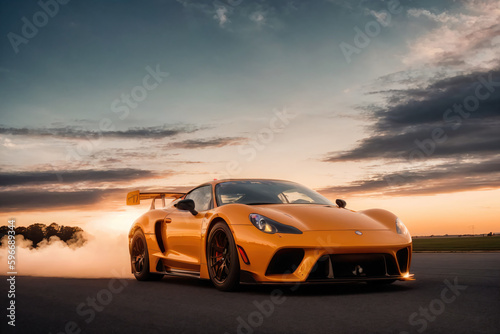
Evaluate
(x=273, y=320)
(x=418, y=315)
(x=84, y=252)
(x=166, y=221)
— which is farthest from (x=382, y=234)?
(x=84, y=252)

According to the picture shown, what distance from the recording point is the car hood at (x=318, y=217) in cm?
613

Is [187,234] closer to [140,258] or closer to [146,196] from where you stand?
[140,258]

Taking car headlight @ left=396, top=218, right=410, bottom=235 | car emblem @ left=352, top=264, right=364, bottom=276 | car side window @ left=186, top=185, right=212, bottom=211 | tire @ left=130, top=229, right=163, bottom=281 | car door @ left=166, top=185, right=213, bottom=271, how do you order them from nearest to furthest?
car emblem @ left=352, top=264, right=364, bottom=276
car headlight @ left=396, top=218, right=410, bottom=235
car door @ left=166, top=185, right=213, bottom=271
car side window @ left=186, top=185, right=212, bottom=211
tire @ left=130, top=229, right=163, bottom=281

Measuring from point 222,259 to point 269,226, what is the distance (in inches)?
32.6

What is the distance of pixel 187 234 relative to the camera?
7.48 metres

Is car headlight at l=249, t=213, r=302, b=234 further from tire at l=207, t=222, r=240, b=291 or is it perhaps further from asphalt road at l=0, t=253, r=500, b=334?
asphalt road at l=0, t=253, r=500, b=334

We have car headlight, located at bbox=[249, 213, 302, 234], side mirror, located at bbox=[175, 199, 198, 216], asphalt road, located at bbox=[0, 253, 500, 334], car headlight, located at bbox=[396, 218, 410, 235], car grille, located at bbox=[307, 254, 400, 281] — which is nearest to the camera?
asphalt road, located at bbox=[0, 253, 500, 334]

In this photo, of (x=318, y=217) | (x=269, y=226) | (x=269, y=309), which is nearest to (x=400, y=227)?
(x=318, y=217)

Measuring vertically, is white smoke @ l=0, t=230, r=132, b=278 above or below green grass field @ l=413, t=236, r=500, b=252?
above

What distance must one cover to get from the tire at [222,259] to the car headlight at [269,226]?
0.35 m

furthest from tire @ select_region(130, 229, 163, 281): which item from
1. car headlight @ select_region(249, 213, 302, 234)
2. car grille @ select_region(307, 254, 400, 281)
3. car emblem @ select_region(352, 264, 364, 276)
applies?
car emblem @ select_region(352, 264, 364, 276)

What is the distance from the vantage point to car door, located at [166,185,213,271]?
7.23 metres

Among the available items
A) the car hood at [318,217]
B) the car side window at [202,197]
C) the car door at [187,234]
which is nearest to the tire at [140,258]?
the car door at [187,234]

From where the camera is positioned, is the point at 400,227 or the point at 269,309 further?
the point at 400,227
